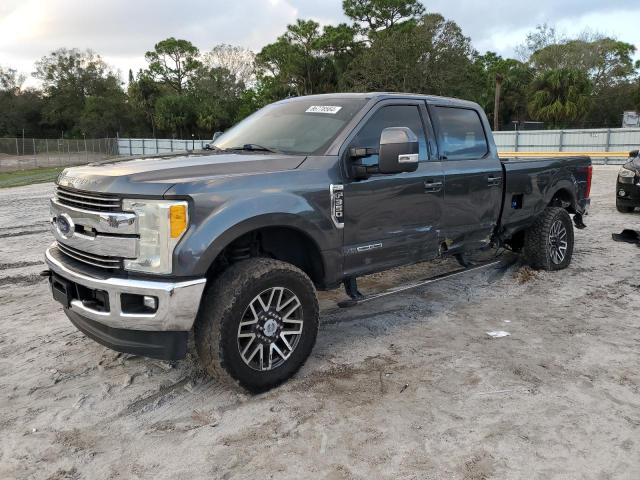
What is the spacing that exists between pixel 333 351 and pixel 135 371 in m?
1.47

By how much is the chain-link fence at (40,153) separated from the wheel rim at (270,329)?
31.8m

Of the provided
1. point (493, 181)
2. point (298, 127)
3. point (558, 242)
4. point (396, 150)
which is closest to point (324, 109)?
point (298, 127)

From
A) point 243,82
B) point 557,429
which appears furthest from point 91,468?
point 243,82

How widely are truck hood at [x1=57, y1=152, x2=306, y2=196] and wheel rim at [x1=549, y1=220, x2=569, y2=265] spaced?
3901 mm

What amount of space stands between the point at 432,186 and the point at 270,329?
198 cm

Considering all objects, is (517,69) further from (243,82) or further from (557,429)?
(557,429)

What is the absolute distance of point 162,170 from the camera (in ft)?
10.8

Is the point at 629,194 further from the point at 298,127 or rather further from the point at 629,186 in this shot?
the point at 298,127

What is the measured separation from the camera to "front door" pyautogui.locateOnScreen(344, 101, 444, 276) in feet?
13.4

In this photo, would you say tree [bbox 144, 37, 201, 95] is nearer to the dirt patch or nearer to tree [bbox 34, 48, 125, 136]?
tree [bbox 34, 48, 125, 136]

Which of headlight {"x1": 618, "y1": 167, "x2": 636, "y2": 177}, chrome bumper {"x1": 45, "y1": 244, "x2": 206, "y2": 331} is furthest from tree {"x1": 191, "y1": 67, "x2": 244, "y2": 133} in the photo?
chrome bumper {"x1": 45, "y1": 244, "x2": 206, "y2": 331}

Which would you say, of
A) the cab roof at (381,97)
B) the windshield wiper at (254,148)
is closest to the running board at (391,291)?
the windshield wiper at (254,148)

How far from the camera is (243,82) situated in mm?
64812

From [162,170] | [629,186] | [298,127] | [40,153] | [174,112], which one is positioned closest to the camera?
[162,170]
